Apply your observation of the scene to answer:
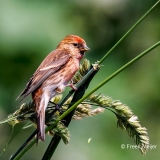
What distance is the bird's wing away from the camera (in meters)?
2.92

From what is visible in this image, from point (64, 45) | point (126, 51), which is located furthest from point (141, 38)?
point (64, 45)

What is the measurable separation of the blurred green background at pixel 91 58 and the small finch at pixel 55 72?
3.20 feet

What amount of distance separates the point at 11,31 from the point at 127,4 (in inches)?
60.6

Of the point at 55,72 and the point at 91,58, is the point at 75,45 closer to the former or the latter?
the point at 55,72

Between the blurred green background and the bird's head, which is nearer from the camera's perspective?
the bird's head

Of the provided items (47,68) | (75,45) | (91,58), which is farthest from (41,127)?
(91,58)

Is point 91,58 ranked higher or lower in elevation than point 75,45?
higher

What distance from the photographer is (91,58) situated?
4.86m

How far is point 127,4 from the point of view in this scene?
5578 mm

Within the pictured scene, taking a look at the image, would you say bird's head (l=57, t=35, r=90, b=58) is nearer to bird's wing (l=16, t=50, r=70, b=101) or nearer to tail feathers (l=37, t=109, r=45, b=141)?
bird's wing (l=16, t=50, r=70, b=101)

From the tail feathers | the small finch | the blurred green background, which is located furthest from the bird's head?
the tail feathers

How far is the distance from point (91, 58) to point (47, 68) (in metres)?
1.64

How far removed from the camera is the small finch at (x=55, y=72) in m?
2.81

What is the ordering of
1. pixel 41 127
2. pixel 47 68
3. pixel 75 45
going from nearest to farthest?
pixel 41 127 → pixel 47 68 → pixel 75 45
